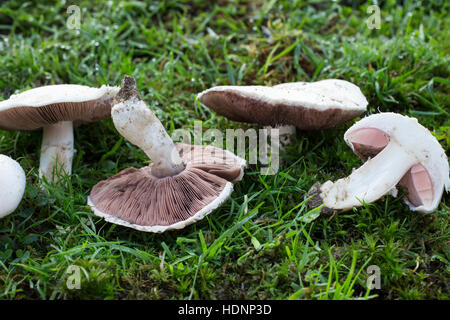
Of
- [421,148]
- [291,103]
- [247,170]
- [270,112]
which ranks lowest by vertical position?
[247,170]

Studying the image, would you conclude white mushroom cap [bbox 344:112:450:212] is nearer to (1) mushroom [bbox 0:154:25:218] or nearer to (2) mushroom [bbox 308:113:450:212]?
(2) mushroom [bbox 308:113:450:212]

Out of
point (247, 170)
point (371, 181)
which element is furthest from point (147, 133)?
point (371, 181)

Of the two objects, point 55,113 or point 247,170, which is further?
point 247,170

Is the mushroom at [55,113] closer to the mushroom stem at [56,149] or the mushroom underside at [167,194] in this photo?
the mushroom stem at [56,149]

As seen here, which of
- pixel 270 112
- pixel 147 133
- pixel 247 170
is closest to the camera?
pixel 147 133

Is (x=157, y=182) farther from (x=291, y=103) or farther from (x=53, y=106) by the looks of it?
(x=291, y=103)
